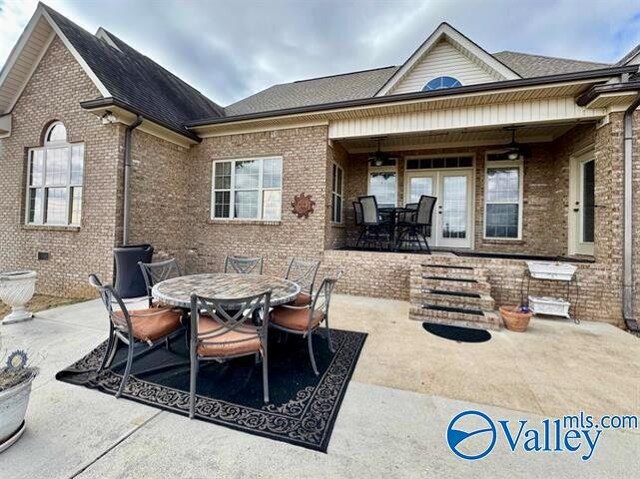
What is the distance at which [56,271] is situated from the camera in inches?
233

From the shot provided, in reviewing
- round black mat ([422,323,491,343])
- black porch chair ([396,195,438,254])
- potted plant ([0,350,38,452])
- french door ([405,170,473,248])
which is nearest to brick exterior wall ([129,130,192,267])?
potted plant ([0,350,38,452])

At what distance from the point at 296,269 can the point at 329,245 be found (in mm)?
959

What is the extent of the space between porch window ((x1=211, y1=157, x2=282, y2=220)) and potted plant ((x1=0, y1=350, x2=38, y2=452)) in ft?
16.4

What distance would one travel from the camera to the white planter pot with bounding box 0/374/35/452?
1.63m

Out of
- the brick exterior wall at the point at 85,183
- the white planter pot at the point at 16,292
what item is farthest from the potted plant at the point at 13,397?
the brick exterior wall at the point at 85,183

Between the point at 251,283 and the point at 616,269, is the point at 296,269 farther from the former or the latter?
the point at 616,269

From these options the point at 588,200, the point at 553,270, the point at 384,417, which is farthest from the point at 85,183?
the point at 588,200

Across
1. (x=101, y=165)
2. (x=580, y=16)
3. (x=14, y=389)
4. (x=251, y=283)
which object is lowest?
(x=14, y=389)

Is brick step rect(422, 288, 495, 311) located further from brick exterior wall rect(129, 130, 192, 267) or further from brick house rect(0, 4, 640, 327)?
brick exterior wall rect(129, 130, 192, 267)

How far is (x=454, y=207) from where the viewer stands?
24.4 feet

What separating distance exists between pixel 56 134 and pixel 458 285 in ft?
30.2

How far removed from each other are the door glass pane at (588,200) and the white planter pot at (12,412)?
326 inches

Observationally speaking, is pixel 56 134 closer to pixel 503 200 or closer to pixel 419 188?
pixel 419 188

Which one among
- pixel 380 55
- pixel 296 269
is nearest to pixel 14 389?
pixel 296 269
